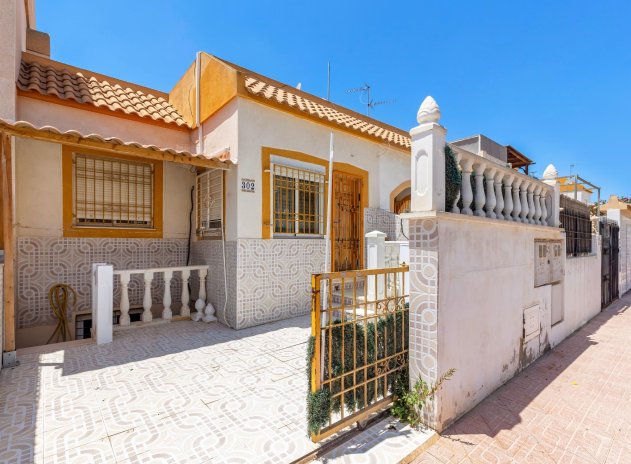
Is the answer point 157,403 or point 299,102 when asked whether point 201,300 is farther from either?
point 299,102

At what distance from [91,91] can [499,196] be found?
306 inches

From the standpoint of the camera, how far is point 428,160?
2.66 meters

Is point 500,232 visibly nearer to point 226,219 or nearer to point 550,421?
point 550,421

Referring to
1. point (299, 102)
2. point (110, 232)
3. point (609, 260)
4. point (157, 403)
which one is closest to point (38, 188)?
point (110, 232)

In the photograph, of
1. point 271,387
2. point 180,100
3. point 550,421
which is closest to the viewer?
point 550,421

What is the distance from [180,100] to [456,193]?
723 cm

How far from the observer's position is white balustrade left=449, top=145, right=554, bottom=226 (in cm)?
307

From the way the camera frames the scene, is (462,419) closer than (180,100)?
Yes

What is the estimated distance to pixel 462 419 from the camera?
283 cm

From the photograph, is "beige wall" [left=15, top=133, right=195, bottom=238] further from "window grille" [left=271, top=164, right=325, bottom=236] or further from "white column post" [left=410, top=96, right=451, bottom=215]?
"white column post" [left=410, top=96, right=451, bottom=215]

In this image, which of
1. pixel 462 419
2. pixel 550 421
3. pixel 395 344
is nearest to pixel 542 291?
pixel 550 421

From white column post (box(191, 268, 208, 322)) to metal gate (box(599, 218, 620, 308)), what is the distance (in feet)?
31.6

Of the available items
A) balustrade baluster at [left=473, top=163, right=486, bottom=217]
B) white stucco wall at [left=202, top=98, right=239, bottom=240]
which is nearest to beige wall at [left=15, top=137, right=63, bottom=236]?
white stucco wall at [left=202, top=98, right=239, bottom=240]

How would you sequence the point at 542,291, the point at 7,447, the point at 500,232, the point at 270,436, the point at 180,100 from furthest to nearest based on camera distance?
the point at 180,100 → the point at 542,291 → the point at 500,232 → the point at 270,436 → the point at 7,447
